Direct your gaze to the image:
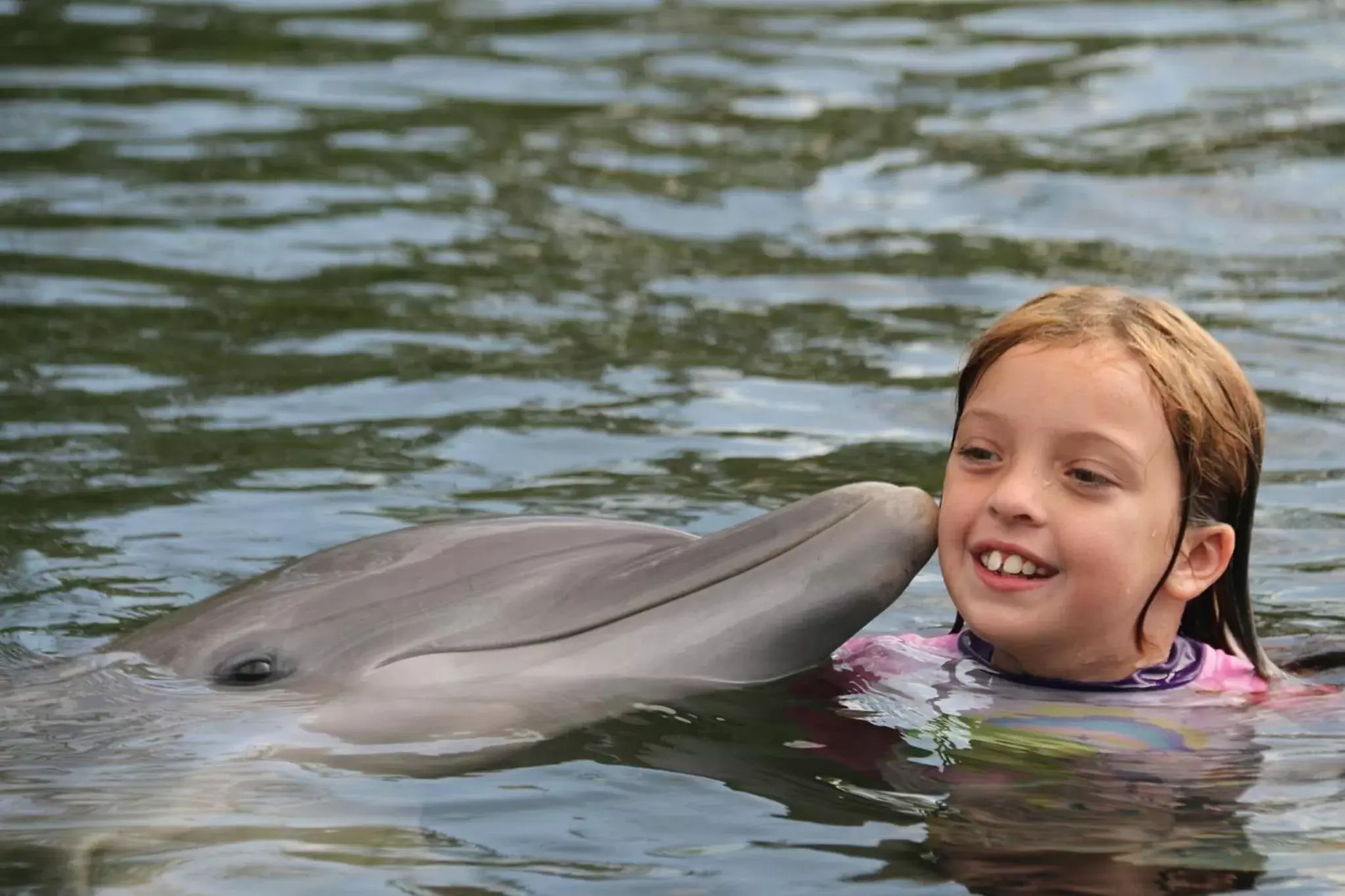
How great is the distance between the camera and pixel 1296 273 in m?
10.6

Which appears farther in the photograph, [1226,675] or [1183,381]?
[1226,675]

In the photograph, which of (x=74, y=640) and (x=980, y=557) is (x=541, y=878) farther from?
(x=74, y=640)

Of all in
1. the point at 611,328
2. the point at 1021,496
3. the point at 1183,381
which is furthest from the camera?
the point at 611,328

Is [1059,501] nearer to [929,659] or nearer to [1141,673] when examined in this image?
[1141,673]

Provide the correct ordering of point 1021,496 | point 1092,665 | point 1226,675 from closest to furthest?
point 1021,496
point 1092,665
point 1226,675

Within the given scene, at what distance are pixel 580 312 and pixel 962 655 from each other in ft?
15.4

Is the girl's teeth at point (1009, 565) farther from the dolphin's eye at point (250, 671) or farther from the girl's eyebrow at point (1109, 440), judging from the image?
the dolphin's eye at point (250, 671)

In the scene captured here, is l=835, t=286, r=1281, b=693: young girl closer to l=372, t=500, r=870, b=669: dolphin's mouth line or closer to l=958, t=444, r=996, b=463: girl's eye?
l=958, t=444, r=996, b=463: girl's eye

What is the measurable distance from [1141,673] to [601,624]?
1.37m

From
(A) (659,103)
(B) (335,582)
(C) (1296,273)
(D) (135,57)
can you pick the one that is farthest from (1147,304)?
(D) (135,57)

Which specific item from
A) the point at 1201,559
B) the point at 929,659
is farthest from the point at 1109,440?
the point at 929,659

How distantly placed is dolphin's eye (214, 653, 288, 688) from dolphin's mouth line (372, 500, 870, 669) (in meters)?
0.26

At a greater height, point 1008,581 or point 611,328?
point 611,328

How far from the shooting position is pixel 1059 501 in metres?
5.40
